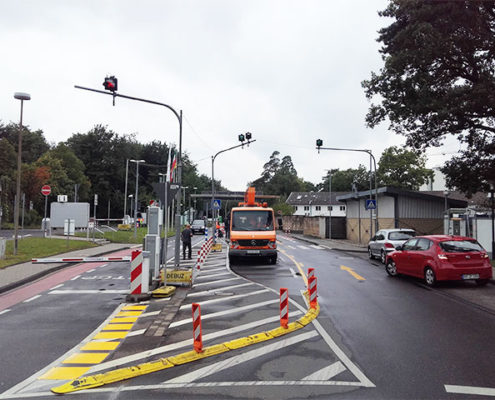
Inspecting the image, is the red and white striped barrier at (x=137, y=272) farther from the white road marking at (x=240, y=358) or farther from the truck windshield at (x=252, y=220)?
the truck windshield at (x=252, y=220)

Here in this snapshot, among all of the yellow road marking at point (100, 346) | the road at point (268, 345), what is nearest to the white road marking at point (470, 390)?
the road at point (268, 345)

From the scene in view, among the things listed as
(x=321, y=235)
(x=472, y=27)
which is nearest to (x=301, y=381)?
(x=472, y=27)

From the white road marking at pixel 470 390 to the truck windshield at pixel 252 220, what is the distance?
47.7 ft

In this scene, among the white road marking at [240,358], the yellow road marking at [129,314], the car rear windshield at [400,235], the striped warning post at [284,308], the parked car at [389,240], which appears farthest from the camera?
the car rear windshield at [400,235]

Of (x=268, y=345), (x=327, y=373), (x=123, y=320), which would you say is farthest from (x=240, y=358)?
(x=123, y=320)

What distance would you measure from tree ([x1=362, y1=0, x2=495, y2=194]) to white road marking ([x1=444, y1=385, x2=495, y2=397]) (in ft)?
42.0

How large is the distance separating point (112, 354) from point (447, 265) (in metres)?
9.68

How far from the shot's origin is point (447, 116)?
16.0 meters

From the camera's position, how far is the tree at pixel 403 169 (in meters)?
64.4

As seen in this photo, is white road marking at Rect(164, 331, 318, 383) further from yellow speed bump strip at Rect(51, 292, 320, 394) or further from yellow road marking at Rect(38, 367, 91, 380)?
yellow road marking at Rect(38, 367, 91, 380)

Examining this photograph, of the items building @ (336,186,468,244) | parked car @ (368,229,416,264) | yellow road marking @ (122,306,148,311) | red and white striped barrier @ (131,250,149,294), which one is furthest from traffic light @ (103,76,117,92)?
building @ (336,186,468,244)

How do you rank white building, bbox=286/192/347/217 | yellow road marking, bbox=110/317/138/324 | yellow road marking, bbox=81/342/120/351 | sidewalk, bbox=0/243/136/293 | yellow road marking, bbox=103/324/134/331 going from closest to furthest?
yellow road marking, bbox=81/342/120/351
yellow road marking, bbox=103/324/134/331
yellow road marking, bbox=110/317/138/324
sidewalk, bbox=0/243/136/293
white building, bbox=286/192/347/217

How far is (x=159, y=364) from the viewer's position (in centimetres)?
566

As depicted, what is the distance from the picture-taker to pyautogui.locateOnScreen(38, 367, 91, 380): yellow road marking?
17.5 ft
